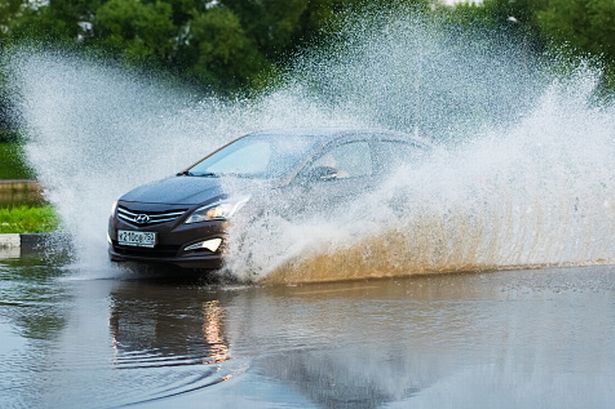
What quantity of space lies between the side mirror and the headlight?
882 mm

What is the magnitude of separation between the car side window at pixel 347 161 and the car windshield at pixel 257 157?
0.64 ft

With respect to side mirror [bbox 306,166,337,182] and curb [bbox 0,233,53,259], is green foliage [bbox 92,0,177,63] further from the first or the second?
side mirror [bbox 306,166,337,182]

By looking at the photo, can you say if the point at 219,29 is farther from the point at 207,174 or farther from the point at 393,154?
the point at 207,174

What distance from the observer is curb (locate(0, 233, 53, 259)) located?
16859 mm

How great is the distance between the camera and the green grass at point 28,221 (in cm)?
1855

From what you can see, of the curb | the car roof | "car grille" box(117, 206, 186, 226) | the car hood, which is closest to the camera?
"car grille" box(117, 206, 186, 226)

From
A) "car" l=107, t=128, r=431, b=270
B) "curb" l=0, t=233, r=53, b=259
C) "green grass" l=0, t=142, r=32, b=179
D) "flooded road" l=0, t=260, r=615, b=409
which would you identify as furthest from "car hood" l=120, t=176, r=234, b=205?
"green grass" l=0, t=142, r=32, b=179

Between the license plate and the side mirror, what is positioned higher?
the side mirror

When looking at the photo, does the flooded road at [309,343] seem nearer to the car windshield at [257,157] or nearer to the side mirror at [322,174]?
the side mirror at [322,174]

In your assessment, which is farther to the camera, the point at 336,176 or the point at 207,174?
the point at 207,174

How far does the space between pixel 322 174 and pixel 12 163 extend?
39.4 metres

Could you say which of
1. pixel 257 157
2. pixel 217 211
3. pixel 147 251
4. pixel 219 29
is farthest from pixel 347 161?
pixel 219 29

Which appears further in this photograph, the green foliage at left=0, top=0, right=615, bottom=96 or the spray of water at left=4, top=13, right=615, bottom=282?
the green foliage at left=0, top=0, right=615, bottom=96

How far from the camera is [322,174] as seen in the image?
1381cm
